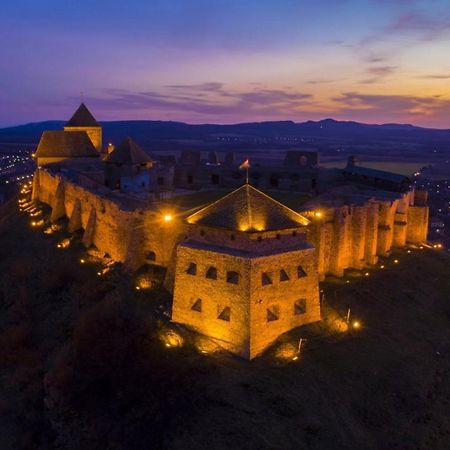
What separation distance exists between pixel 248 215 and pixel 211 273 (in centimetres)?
294

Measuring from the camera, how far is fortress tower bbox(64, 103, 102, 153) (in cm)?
5150

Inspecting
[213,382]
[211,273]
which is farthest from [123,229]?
[213,382]

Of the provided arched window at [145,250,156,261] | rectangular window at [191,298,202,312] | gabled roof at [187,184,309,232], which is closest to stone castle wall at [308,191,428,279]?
gabled roof at [187,184,309,232]

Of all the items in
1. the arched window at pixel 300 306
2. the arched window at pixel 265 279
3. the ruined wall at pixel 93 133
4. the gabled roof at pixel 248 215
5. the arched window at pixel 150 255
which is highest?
the ruined wall at pixel 93 133

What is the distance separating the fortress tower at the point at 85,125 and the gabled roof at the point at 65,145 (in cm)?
427

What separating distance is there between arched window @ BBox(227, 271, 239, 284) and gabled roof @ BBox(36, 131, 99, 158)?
29.7m

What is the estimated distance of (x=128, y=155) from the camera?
4009 cm

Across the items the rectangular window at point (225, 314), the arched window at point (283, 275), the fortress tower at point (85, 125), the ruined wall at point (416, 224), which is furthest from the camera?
the fortress tower at point (85, 125)

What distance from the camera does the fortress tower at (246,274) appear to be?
2070 cm

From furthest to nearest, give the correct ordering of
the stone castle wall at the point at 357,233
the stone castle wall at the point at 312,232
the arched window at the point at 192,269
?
1. the stone castle wall at the point at 357,233
2. the stone castle wall at the point at 312,232
3. the arched window at the point at 192,269

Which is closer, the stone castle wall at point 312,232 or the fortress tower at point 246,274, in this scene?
the fortress tower at point 246,274

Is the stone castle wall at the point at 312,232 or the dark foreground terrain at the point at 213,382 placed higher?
the stone castle wall at the point at 312,232

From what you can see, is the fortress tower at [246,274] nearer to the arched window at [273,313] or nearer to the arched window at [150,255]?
the arched window at [273,313]

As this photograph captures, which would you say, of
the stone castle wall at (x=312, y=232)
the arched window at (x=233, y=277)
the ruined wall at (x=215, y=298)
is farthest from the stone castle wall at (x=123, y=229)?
the arched window at (x=233, y=277)
